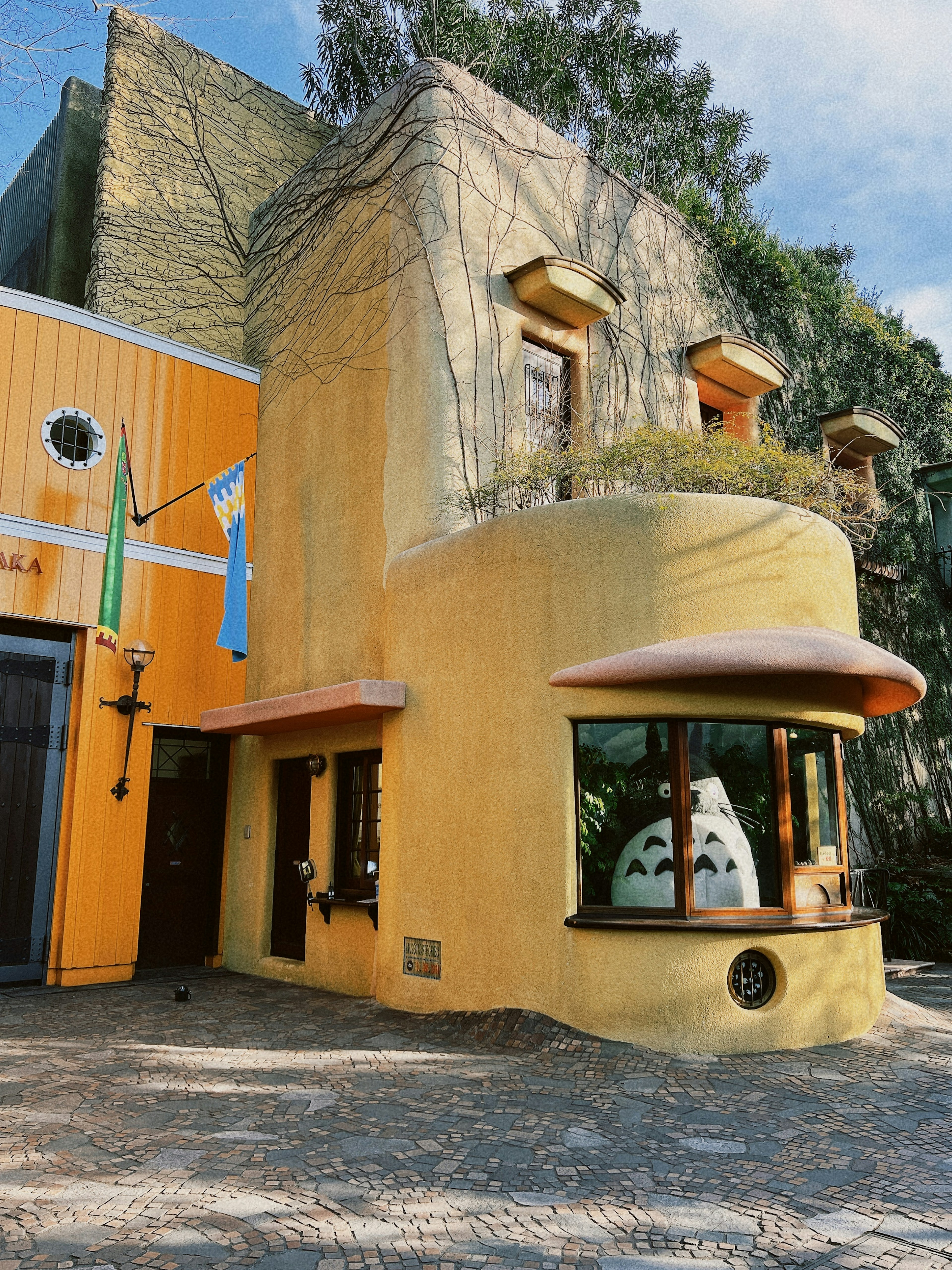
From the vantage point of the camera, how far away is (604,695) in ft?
21.2

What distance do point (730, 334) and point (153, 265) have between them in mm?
6781

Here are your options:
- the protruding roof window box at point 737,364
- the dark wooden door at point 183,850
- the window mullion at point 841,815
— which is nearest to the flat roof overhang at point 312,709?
the dark wooden door at point 183,850

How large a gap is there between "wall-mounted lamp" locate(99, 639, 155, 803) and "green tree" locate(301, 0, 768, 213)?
35.3ft

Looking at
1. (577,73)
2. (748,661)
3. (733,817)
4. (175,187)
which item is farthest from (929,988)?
(577,73)

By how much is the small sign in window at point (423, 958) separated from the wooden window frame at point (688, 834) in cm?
133

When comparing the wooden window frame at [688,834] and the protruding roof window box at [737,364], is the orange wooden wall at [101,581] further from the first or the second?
the protruding roof window box at [737,364]

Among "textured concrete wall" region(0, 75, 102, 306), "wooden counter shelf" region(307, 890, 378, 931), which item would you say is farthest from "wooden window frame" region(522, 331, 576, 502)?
→ "textured concrete wall" region(0, 75, 102, 306)

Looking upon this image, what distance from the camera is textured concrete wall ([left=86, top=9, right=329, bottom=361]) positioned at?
35.2 feet

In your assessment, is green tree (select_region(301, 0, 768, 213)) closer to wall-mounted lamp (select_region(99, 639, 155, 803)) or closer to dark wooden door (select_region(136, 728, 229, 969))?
wall-mounted lamp (select_region(99, 639, 155, 803))

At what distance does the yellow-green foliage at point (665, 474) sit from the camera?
7227 mm

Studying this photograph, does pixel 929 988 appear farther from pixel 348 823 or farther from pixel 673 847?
pixel 348 823

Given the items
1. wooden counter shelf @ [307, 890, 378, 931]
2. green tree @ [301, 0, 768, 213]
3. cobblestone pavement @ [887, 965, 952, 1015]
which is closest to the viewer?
wooden counter shelf @ [307, 890, 378, 931]

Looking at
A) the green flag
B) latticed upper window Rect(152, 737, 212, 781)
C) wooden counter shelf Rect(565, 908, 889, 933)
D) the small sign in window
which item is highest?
the green flag

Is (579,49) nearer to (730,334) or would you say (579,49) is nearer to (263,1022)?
(730,334)
